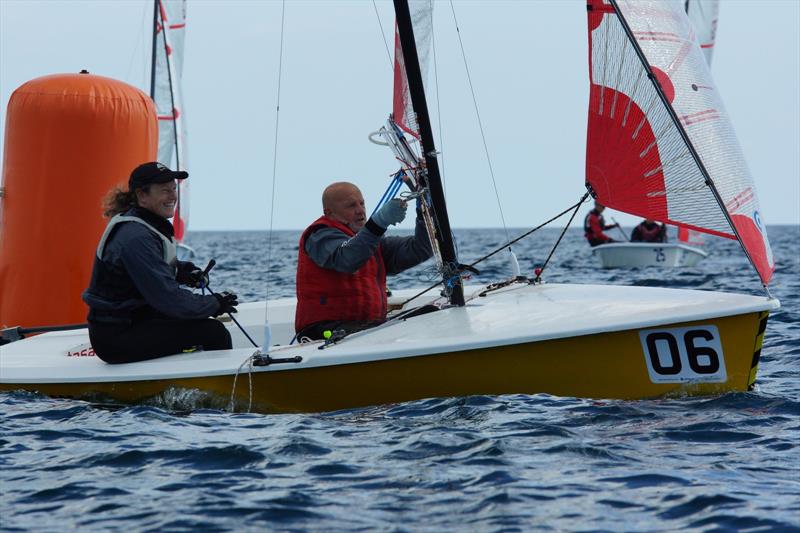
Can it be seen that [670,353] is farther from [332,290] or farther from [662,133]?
[332,290]

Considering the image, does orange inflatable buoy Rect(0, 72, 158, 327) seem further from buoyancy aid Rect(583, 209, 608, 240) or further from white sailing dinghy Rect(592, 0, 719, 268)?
buoyancy aid Rect(583, 209, 608, 240)

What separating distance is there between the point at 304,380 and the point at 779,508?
215cm

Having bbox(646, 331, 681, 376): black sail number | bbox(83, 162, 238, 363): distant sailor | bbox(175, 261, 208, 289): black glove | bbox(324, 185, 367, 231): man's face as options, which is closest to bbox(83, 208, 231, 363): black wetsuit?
bbox(83, 162, 238, 363): distant sailor

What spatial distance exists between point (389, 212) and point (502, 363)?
0.89 metres

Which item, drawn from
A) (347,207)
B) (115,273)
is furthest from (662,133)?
(115,273)

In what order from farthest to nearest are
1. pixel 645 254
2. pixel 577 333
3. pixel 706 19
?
1. pixel 706 19
2. pixel 645 254
3. pixel 577 333

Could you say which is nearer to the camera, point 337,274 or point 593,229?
point 337,274

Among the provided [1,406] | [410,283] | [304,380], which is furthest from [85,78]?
[410,283]

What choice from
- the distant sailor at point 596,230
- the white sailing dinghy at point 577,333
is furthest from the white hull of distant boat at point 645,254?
the white sailing dinghy at point 577,333

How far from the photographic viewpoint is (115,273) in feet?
16.3

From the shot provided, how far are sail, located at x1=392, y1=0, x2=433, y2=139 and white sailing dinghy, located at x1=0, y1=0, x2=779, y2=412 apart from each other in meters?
0.21

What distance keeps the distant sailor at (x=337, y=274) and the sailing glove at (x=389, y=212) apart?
0.62ft

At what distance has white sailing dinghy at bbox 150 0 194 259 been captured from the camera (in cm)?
1897

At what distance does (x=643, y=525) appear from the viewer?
10.1 ft
